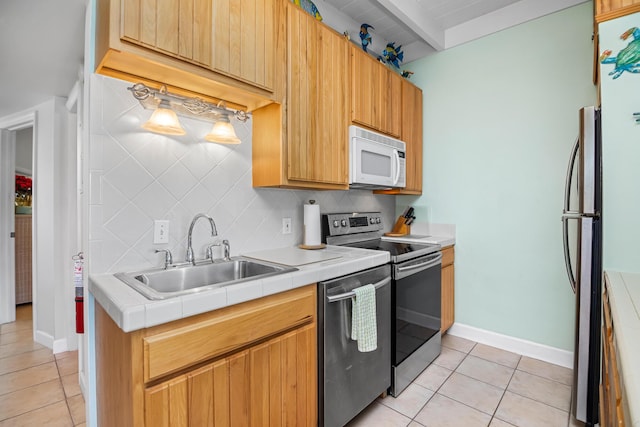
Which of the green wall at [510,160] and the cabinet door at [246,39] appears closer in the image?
the cabinet door at [246,39]

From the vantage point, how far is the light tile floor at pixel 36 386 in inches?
71.4

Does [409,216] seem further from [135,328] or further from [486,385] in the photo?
[135,328]

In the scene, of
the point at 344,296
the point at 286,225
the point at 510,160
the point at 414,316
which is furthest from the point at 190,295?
the point at 510,160

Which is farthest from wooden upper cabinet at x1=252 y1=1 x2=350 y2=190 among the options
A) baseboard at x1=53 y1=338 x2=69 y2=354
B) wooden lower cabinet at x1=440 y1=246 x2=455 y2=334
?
baseboard at x1=53 y1=338 x2=69 y2=354

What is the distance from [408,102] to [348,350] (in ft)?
6.92

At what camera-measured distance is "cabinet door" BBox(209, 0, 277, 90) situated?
1.40m

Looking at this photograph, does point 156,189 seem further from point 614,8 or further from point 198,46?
point 614,8

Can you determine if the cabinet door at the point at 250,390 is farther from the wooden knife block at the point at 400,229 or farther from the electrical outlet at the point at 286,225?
the wooden knife block at the point at 400,229

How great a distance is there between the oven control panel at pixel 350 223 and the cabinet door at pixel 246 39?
1049 mm

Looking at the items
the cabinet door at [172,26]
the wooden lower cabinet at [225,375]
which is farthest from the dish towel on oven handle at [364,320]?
the cabinet door at [172,26]

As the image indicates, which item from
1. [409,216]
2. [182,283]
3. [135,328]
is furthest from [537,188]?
[135,328]

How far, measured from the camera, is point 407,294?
2014 mm

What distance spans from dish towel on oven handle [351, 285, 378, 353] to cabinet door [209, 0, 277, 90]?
1.16 meters

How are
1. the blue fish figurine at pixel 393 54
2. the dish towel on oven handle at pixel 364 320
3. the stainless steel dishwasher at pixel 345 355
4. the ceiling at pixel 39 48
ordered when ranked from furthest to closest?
the blue fish figurine at pixel 393 54 → the ceiling at pixel 39 48 → the dish towel on oven handle at pixel 364 320 → the stainless steel dishwasher at pixel 345 355
